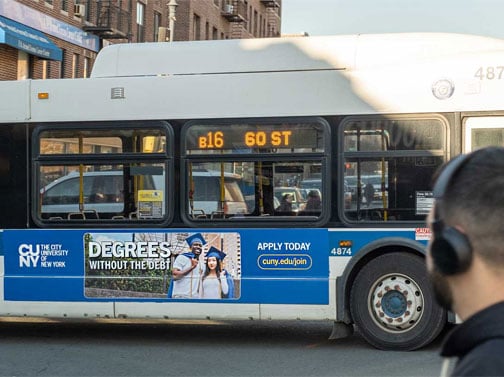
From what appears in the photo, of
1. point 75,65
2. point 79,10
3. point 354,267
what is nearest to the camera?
point 354,267

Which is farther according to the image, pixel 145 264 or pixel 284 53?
pixel 284 53

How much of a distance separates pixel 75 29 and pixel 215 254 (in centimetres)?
2531

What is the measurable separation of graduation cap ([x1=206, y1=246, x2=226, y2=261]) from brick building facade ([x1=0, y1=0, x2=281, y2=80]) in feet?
51.4

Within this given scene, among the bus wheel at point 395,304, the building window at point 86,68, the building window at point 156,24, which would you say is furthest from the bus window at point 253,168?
the building window at point 156,24

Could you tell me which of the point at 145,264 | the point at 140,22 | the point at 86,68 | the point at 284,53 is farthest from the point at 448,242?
the point at 140,22

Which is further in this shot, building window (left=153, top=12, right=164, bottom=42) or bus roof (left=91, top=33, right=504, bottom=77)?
building window (left=153, top=12, right=164, bottom=42)

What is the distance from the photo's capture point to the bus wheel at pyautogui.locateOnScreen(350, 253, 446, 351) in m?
8.66

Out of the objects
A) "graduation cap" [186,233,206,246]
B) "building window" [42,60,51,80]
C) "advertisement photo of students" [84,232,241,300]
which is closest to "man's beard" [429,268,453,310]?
"advertisement photo of students" [84,232,241,300]

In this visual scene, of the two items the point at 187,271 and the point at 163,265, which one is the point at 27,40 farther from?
the point at 187,271

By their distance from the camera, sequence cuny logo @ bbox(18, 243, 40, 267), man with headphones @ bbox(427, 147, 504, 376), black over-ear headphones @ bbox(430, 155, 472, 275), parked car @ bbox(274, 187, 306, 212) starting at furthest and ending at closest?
cuny logo @ bbox(18, 243, 40, 267), parked car @ bbox(274, 187, 306, 212), black over-ear headphones @ bbox(430, 155, 472, 275), man with headphones @ bbox(427, 147, 504, 376)

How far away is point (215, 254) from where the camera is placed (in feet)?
29.9

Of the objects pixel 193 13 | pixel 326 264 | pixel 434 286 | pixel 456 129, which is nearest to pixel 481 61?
pixel 456 129

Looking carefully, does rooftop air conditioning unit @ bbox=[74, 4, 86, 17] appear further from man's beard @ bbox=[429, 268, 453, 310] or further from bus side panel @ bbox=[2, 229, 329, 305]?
man's beard @ bbox=[429, 268, 453, 310]

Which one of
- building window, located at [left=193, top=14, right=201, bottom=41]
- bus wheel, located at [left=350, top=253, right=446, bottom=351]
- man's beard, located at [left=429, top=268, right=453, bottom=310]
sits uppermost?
building window, located at [left=193, top=14, right=201, bottom=41]
